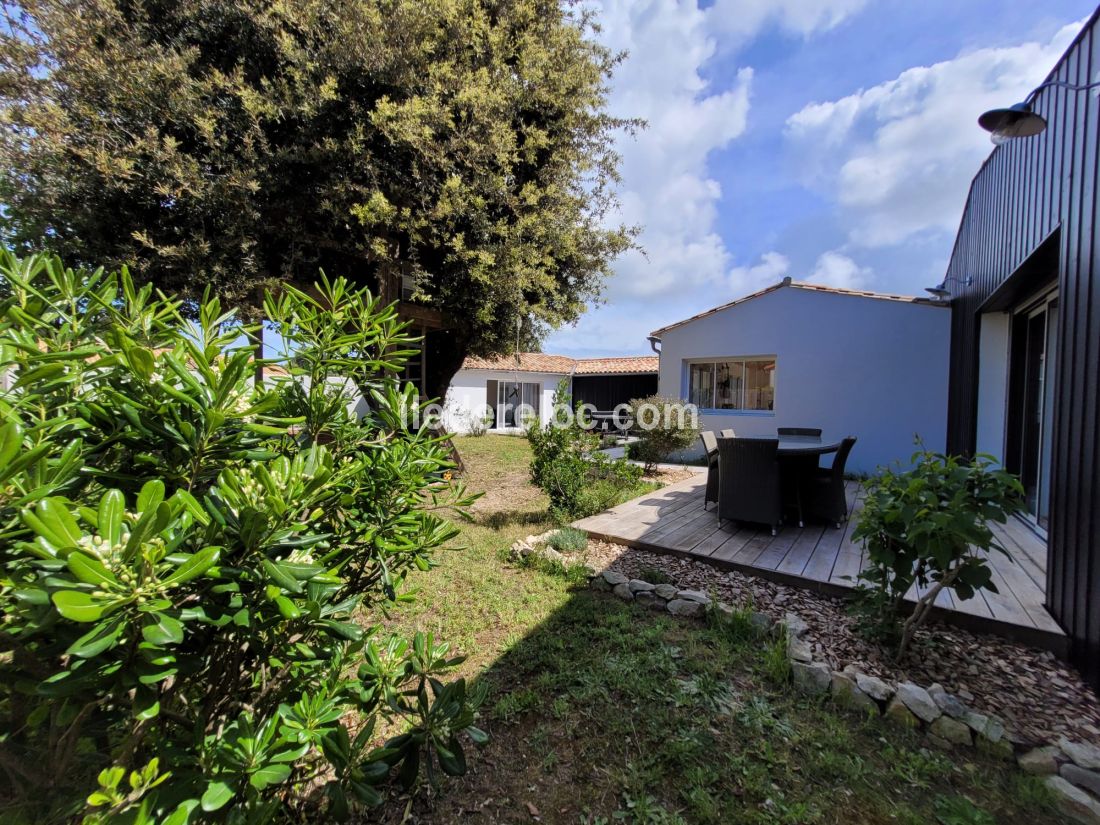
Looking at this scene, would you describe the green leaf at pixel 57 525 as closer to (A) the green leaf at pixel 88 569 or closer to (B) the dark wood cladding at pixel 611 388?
(A) the green leaf at pixel 88 569

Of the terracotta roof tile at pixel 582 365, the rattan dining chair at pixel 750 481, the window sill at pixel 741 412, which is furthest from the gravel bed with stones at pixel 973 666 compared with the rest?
the terracotta roof tile at pixel 582 365

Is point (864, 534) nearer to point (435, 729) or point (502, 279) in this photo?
point (435, 729)

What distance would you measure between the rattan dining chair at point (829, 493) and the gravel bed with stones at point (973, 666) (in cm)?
180

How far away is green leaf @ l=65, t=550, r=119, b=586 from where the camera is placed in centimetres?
68

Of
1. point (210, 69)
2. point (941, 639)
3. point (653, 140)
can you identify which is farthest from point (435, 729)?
point (653, 140)

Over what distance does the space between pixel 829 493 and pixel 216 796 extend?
5608 millimetres

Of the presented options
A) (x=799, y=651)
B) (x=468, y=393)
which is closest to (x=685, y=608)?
(x=799, y=651)

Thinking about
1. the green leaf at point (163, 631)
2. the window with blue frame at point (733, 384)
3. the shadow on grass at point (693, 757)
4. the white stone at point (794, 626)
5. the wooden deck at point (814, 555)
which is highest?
the window with blue frame at point (733, 384)

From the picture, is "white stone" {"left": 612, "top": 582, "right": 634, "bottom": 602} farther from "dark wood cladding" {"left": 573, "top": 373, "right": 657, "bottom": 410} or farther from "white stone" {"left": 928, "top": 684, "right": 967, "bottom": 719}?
"dark wood cladding" {"left": 573, "top": 373, "right": 657, "bottom": 410}

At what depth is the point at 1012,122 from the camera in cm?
298

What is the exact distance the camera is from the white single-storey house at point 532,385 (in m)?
16.0

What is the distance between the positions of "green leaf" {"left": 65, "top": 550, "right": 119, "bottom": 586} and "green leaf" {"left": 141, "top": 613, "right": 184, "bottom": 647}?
10 centimetres

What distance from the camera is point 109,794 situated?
2.82 feet

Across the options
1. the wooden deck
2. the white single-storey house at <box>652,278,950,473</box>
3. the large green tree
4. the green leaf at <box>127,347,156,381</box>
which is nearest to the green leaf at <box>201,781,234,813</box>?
the green leaf at <box>127,347,156,381</box>
